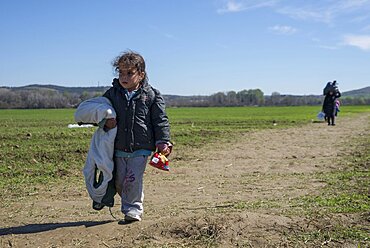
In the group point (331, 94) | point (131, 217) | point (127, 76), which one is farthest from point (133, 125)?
point (331, 94)

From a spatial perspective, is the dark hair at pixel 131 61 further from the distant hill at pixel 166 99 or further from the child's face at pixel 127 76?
the distant hill at pixel 166 99

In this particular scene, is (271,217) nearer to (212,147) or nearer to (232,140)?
(212,147)

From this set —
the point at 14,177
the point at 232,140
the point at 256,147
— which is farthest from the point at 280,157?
the point at 14,177

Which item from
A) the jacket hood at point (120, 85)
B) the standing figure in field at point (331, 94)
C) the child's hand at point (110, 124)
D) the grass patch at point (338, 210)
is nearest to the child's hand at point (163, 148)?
the child's hand at point (110, 124)

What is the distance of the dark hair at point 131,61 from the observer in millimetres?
5254

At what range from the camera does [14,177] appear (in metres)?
9.17

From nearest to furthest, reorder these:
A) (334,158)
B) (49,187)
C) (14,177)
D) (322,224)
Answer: (322,224) → (49,187) → (14,177) → (334,158)

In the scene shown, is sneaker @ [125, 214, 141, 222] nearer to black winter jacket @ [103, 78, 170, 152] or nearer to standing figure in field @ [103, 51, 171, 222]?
standing figure in field @ [103, 51, 171, 222]

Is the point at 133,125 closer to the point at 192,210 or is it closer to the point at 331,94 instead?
the point at 192,210

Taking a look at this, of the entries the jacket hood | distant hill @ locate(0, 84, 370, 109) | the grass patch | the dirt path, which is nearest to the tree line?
distant hill @ locate(0, 84, 370, 109)

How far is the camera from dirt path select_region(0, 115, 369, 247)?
191 inches

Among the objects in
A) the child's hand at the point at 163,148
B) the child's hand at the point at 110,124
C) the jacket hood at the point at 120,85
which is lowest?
the child's hand at the point at 163,148

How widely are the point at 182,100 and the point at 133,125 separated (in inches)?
4325

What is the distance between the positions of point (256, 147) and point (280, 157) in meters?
2.57
